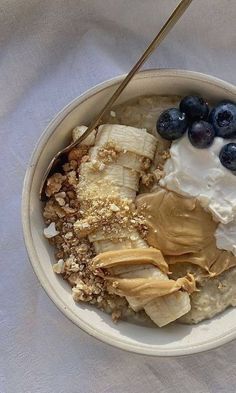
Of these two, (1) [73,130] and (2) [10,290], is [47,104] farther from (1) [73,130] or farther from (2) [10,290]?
(2) [10,290]

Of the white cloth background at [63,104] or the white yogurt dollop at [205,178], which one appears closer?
the white yogurt dollop at [205,178]

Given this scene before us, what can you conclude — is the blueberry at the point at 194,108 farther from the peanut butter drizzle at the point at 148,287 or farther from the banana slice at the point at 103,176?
the peanut butter drizzle at the point at 148,287

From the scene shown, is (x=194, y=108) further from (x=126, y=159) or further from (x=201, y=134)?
(x=126, y=159)

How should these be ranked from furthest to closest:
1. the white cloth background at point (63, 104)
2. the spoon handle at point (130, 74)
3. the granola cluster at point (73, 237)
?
1. the white cloth background at point (63, 104)
2. the granola cluster at point (73, 237)
3. the spoon handle at point (130, 74)

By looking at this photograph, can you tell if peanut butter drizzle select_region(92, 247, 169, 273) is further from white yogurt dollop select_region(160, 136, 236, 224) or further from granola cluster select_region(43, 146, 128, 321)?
white yogurt dollop select_region(160, 136, 236, 224)

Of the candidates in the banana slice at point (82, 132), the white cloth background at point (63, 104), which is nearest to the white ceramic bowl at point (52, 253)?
the banana slice at point (82, 132)

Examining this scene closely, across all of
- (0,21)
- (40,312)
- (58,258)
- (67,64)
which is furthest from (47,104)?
(40,312)
